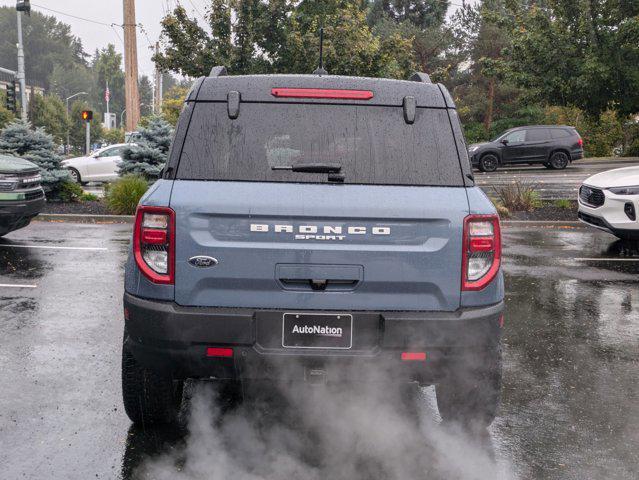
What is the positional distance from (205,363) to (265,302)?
43 cm

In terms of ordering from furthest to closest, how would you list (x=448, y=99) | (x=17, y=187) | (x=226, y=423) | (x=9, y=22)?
(x=9, y=22) < (x=17, y=187) < (x=226, y=423) < (x=448, y=99)

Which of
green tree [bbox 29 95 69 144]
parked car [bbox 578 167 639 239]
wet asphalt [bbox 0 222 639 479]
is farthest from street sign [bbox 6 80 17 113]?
green tree [bbox 29 95 69 144]

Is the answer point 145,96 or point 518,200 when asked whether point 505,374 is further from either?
point 145,96

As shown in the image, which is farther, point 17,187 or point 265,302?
point 17,187

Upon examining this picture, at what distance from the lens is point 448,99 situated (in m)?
4.07

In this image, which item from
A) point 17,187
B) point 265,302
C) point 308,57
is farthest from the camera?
point 308,57

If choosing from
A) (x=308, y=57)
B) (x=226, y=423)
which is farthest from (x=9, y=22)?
(x=226, y=423)

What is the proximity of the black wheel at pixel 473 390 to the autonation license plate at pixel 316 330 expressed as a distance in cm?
58

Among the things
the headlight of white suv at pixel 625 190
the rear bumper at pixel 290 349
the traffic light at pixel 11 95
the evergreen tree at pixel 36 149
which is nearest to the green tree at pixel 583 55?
the headlight of white suv at pixel 625 190

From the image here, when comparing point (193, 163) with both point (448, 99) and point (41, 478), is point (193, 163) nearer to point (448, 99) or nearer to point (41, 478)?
point (448, 99)

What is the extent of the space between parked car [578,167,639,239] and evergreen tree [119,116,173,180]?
978cm

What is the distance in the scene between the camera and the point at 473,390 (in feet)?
13.1

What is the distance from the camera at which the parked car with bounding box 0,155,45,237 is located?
10.7 m

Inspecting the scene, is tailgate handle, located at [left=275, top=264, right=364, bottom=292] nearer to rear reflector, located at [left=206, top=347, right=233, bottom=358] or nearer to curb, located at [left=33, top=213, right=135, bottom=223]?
rear reflector, located at [left=206, top=347, right=233, bottom=358]
